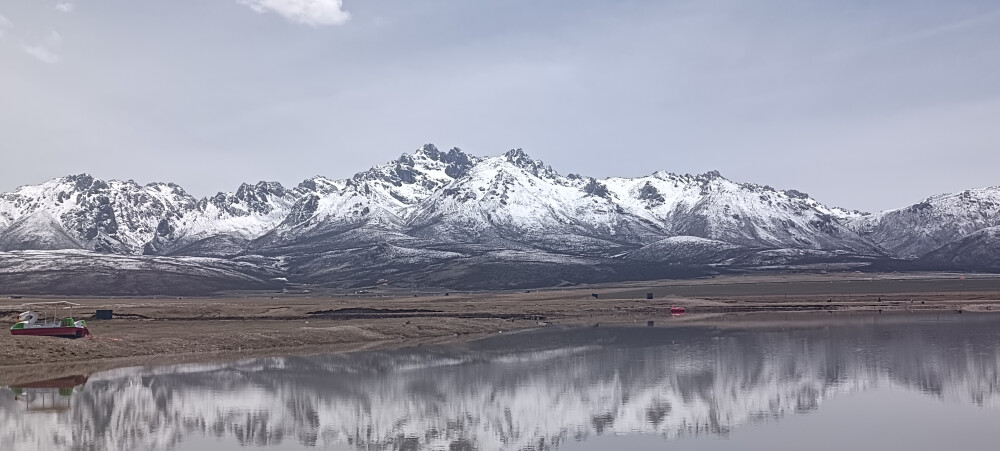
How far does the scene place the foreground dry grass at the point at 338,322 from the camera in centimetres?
7944

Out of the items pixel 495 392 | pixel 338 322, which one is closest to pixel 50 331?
pixel 338 322

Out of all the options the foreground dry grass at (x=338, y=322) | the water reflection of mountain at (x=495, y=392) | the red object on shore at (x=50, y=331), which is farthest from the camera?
the red object on shore at (x=50, y=331)

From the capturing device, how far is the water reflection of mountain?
156ft

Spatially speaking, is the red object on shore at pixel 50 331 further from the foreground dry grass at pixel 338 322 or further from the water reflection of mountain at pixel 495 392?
the water reflection of mountain at pixel 495 392

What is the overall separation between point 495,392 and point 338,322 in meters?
66.2

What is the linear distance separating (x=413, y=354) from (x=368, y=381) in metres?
21.7

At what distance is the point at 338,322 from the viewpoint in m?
124

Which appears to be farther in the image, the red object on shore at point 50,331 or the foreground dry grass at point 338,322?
the red object on shore at point 50,331

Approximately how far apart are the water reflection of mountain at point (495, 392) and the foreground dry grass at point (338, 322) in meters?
9.63

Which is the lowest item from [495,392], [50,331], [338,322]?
[495,392]

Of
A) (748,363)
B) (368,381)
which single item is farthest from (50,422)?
(748,363)

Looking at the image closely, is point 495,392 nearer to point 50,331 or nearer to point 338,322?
point 50,331

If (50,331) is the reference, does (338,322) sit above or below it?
below

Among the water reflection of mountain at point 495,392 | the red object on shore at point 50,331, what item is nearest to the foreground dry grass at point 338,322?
the red object on shore at point 50,331
